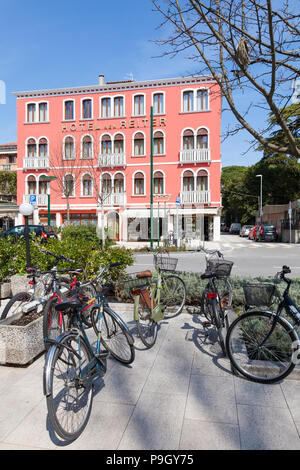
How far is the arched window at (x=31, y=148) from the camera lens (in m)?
30.8

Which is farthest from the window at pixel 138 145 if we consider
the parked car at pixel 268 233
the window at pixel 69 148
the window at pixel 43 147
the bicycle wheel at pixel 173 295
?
the bicycle wheel at pixel 173 295

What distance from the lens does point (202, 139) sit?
28.1m

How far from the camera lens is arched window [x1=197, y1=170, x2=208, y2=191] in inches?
1115

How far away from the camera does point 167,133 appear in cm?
2852

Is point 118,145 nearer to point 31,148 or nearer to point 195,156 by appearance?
point 195,156

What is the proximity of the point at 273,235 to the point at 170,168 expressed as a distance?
1111 centimetres

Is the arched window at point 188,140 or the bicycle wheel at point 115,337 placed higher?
the arched window at point 188,140

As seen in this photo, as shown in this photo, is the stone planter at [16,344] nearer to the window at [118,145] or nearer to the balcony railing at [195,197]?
the balcony railing at [195,197]

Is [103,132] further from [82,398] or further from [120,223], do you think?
[82,398]

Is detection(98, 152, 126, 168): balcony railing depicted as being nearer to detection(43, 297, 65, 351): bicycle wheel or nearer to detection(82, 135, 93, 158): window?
detection(82, 135, 93, 158): window

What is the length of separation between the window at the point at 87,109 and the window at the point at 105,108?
1122 millimetres

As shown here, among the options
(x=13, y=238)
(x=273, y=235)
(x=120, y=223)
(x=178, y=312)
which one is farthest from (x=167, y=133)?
(x=178, y=312)

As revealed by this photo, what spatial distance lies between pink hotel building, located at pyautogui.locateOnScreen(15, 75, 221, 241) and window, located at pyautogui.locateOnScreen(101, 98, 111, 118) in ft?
0.28

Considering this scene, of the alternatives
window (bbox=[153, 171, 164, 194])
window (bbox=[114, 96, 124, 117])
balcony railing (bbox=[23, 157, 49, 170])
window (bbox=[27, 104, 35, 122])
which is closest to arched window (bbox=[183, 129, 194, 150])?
window (bbox=[153, 171, 164, 194])
